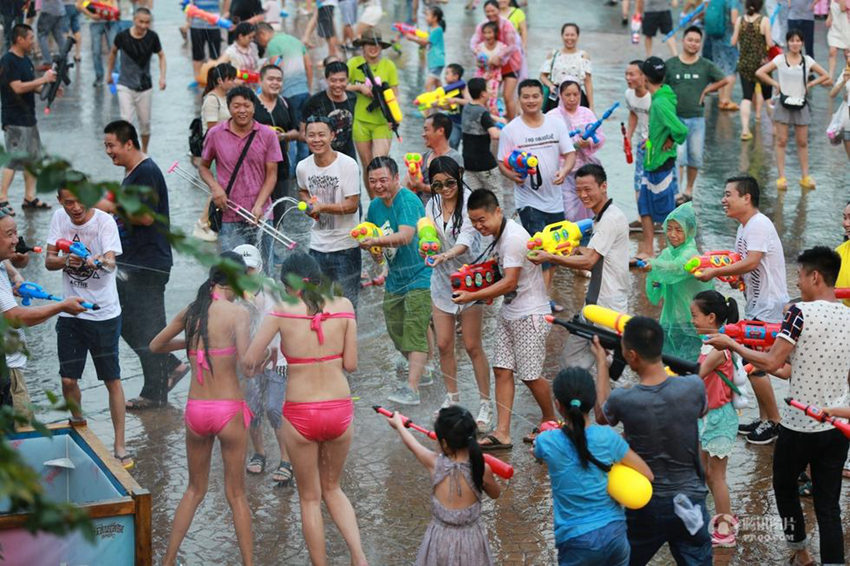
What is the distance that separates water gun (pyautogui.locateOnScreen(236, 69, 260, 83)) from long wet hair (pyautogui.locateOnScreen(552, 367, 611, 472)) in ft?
24.9

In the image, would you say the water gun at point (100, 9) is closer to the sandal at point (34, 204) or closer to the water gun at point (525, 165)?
the sandal at point (34, 204)

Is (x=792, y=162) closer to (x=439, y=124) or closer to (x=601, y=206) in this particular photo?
(x=439, y=124)

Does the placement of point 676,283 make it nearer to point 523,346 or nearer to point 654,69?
point 523,346

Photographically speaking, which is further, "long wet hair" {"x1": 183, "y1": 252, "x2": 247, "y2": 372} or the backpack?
the backpack

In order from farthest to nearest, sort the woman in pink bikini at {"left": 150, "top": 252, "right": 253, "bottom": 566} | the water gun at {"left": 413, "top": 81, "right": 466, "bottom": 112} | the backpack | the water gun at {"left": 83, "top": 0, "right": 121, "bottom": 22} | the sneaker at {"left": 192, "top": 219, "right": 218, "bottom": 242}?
the water gun at {"left": 83, "top": 0, "right": 121, "bottom": 22}
the backpack
the water gun at {"left": 413, "top": 81, "right": 466, "bottom": 112}
the sneaker at {"left": 192, "top": 219, "right": 218, "bottom": 242}
the woman in pink bikini at {"left": 150, "top": 252, "right": 253, "bottom": 566}

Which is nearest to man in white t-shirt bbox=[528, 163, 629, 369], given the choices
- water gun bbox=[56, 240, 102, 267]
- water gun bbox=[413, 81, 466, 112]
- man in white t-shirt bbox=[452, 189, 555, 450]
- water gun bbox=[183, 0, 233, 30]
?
man in white t-shirt bbox=[452, 189, 555, 450]

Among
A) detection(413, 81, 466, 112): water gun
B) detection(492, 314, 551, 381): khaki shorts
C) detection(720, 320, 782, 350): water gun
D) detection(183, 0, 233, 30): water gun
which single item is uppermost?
detection(183, 0, 233, 30): water gun

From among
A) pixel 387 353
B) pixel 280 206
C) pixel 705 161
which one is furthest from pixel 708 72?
pixel 387 353

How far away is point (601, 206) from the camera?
776 cm

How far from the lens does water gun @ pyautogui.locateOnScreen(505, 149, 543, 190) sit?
9758mm

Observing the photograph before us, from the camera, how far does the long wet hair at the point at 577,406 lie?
17.5 ft

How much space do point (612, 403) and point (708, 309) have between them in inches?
55.4

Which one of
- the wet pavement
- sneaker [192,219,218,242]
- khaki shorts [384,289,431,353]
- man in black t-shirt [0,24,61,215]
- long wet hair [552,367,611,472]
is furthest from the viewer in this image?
man in black t-shirt [0,24,61,215]

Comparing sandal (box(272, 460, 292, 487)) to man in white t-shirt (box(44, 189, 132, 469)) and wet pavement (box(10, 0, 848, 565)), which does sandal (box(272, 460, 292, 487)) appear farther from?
man in white t-shirt (box(44, 189, 132, 469))
